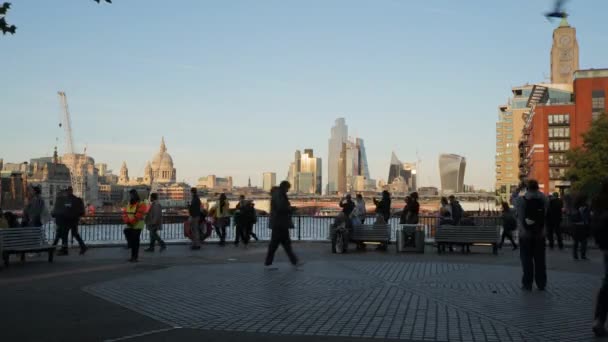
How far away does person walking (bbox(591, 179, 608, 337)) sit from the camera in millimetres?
7262

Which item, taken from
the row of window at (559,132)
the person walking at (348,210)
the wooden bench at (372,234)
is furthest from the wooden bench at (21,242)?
the row of window at (559,132)

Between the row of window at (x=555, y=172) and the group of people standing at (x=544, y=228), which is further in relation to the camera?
the row of window at (x=555, y=172)

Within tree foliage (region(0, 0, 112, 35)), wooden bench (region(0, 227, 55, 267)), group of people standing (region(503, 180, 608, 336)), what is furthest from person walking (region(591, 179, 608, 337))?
wooden bench (region(0, 227, 55, 267))

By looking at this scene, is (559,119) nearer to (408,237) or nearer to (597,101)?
(597,101)

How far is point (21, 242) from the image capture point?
15.4 meters

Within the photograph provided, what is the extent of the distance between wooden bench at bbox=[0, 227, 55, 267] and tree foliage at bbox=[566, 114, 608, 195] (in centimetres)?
4464

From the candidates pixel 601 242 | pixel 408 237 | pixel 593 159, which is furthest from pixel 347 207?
pixel 593 159

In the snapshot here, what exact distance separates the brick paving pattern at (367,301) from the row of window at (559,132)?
260 ft

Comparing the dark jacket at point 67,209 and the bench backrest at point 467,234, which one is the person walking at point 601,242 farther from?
the dark jacket at point 67,209

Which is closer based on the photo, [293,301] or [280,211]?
[293,301]

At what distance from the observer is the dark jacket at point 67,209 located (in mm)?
18062

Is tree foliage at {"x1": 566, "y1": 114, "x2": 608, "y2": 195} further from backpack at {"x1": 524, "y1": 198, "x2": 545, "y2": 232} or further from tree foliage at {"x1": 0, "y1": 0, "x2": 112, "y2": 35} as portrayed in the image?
tree foliage at {"x1": 0, "y1": 0, "x2": 112, "y2": 35}

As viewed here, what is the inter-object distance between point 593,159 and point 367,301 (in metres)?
47.9

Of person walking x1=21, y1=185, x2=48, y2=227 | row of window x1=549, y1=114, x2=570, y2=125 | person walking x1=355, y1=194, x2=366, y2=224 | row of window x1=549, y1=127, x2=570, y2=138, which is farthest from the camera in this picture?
row of window x1=549, y1=127, x2=570, y2=138
